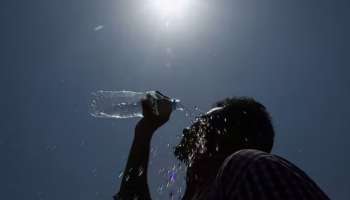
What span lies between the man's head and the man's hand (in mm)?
789

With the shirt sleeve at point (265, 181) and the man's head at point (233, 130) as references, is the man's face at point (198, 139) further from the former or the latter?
the shirt sleeve at point (265, 181)

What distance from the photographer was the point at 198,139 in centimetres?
301

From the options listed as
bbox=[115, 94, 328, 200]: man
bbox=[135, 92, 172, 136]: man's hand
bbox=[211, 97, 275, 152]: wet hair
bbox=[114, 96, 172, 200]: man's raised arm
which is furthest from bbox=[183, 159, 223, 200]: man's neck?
bbox=[135, 92, 172, 136]: man's hand

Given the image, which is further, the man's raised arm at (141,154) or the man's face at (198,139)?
the man's raised arm at (141,154)

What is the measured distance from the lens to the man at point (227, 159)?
1323 millimetres

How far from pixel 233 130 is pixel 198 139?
482 mm

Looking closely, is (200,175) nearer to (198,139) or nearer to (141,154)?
(198,139)

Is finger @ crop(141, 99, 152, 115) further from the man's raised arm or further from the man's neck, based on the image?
the man's neck

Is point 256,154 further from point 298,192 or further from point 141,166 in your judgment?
point 141,166

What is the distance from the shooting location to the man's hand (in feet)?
12.3

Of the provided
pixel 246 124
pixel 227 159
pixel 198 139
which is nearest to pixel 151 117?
pixel 198 139

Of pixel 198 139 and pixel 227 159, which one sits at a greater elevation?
pixel 227 159

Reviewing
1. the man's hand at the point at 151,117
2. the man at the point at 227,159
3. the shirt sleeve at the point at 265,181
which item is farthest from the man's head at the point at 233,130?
the shirt sleeve at the point at 265,181

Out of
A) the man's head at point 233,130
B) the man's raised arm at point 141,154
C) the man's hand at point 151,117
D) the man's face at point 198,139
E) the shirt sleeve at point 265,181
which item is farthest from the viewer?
the man's hand at point 151,117
